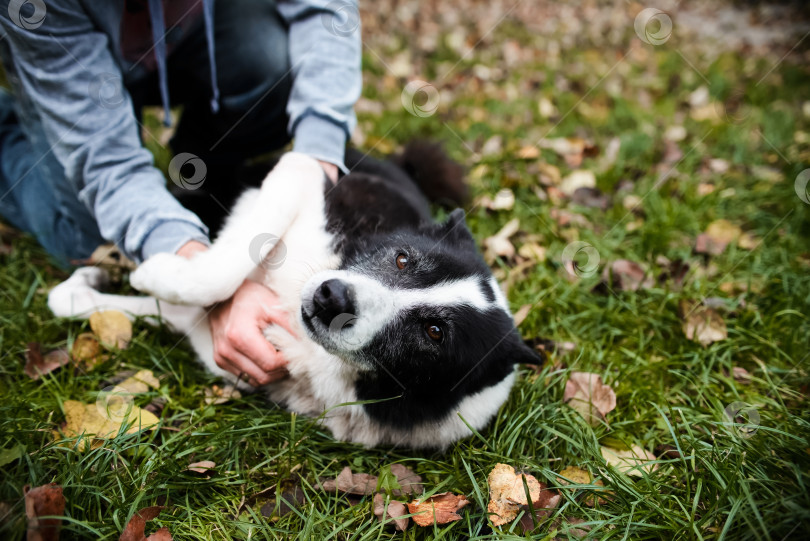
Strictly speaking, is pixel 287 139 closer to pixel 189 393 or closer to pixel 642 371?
pixel 189 393

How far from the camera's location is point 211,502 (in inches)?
74.9

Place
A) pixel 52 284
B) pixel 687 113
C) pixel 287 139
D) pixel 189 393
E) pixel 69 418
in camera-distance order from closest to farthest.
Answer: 1. pixel 69 418
2. pixel 189 393
3. pixel 52 284
4. pixel 287 139
5. pixel 687 113

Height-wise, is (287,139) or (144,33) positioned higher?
(144,33)

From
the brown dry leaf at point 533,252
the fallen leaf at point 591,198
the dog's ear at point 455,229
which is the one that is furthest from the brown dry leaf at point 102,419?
the fallen leaf at point 591,198

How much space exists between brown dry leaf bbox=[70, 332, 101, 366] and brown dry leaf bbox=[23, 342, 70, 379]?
0.04 meters

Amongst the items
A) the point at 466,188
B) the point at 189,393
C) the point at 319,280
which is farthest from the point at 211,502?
the point at 466,188

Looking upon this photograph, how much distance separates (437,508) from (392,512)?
6.5 inches

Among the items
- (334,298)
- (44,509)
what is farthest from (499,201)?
(44,509)

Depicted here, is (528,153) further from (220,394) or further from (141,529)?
(141,529)

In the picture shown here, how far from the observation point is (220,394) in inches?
91.7

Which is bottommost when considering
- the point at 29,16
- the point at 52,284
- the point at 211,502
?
the point at 52,284

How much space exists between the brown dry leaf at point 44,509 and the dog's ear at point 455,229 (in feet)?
5.75

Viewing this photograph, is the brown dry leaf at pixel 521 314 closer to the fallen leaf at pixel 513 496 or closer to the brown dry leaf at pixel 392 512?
the fallen leaf at pixel 513 496

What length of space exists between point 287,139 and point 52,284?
1587mm
